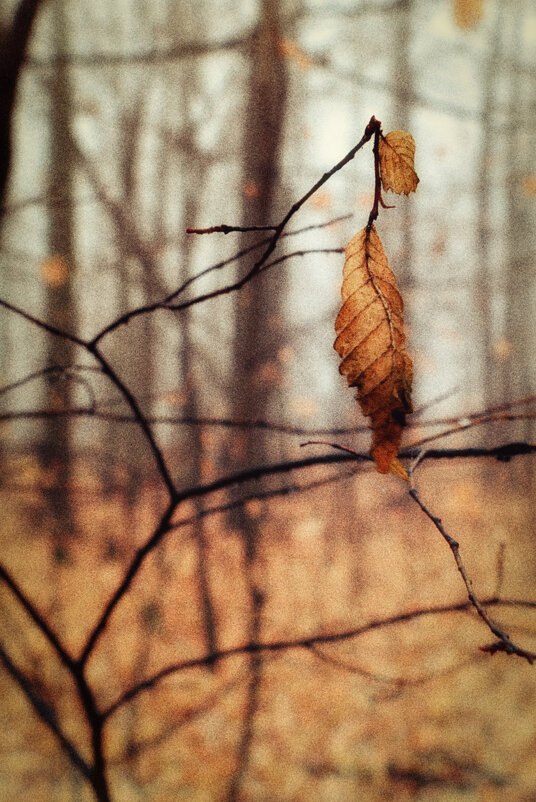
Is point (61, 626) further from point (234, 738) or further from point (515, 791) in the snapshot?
point (515, 791)

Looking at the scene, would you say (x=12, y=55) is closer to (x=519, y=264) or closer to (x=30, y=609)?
(x=30, y=609)

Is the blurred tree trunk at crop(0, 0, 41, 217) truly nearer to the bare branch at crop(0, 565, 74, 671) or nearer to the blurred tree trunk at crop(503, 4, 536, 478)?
the bare branch at crop(0, 565, 74, 671)

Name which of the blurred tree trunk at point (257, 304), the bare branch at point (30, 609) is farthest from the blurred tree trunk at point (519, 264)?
the bare branch at point (30, 609)

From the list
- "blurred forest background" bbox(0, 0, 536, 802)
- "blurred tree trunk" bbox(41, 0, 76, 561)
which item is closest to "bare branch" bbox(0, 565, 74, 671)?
"blurred forest background" bbox(0, 0, 536, 802)

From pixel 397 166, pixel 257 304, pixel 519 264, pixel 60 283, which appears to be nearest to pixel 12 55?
pixel 397 166

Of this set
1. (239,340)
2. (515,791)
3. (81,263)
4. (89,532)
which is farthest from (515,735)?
(81,263)

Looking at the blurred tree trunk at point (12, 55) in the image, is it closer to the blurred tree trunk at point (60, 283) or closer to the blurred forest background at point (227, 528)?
the blurred forest background at point (227, 528)
